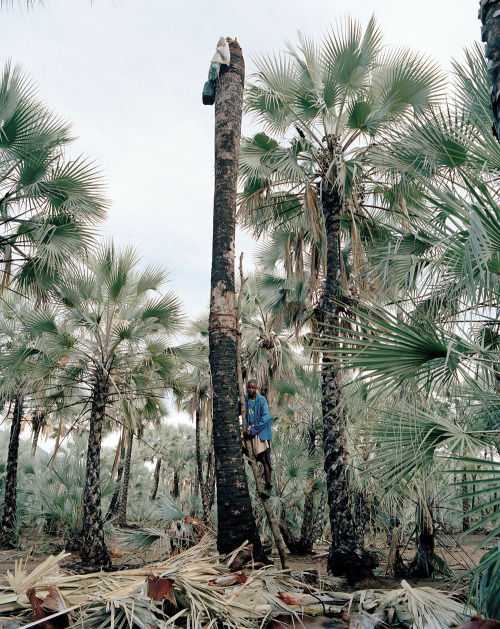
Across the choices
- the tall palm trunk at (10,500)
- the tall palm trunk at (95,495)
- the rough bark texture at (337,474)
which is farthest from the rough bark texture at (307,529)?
the tall palm trunk at (10,500)

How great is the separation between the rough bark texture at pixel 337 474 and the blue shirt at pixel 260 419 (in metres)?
1.23

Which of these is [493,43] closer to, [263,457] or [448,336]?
[448,336]

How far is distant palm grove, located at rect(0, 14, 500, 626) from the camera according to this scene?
10.7 ft

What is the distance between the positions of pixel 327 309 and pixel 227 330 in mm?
3515

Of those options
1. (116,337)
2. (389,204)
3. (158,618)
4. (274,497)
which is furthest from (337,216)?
Result: (158,618)

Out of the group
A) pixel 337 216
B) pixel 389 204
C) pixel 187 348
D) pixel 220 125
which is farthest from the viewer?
pixel 187 348

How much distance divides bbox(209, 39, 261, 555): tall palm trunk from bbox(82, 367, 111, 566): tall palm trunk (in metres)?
6.51

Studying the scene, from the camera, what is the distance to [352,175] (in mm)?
7812

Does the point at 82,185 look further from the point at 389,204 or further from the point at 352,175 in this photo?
the point at 389,204

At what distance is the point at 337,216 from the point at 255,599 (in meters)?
6.91

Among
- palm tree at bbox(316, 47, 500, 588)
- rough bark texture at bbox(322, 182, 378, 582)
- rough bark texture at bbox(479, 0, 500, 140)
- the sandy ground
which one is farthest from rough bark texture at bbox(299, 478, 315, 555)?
rough bark texture at bbox(479, 0, 500, 140)

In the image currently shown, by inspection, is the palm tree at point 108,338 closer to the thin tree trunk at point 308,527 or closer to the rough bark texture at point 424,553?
the thin tree trunk at point 308,527

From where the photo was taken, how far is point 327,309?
7.62m

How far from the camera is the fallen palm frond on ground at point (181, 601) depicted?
79.7 inches
